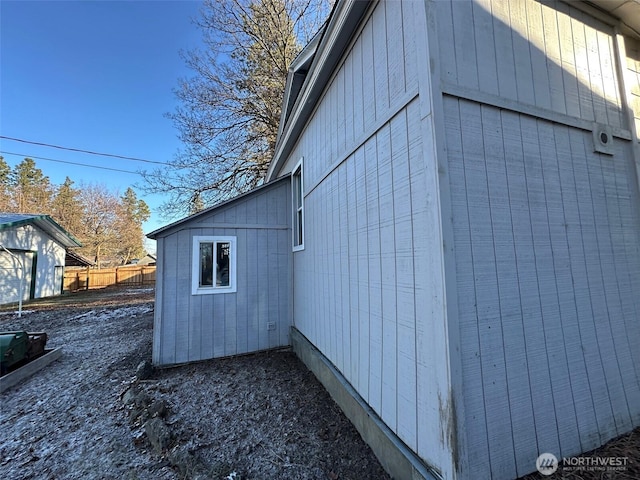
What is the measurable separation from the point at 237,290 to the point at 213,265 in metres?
0.70

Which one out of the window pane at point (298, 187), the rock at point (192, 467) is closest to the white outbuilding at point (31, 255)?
the window pane at point (298, 187)

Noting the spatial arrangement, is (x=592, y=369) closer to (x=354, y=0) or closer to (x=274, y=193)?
(x=354, y=0)

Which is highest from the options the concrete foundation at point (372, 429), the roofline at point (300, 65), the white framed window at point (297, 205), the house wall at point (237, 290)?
the roofline at point (300, 65)

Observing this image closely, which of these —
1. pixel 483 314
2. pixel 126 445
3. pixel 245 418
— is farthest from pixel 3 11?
pixel 483 314

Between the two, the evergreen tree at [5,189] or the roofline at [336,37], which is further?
the evergreen tree at [5,189]

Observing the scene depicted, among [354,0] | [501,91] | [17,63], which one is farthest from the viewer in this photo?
[17,63]

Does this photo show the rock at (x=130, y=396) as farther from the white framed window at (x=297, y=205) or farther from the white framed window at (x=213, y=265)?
the white framed window at (x=297, y=205)

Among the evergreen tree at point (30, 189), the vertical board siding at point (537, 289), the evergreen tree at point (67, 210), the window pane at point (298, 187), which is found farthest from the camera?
the evergreen tree at point (67, 210)

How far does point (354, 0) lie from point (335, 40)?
55 centimetres

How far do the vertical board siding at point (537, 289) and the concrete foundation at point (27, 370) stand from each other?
6749 millimetres

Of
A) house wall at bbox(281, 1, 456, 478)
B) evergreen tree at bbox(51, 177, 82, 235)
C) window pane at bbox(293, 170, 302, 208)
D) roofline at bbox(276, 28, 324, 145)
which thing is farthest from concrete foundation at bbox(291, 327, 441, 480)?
evergreen tree at bbox(51, 177, 82, 235)

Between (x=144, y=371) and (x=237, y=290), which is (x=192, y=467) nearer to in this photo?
(x=144, y=371)

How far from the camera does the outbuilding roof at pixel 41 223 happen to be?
37.3ft

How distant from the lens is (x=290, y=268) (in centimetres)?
589
